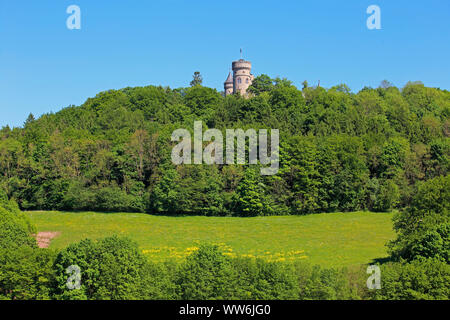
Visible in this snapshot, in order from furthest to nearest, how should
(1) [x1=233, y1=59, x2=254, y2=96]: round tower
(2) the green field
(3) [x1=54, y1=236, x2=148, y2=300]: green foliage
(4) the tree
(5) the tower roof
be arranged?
(5) the tower roof → (1) [x1=233, y1=59, x2=254, y2=96]: round tower → (4) the tree → (2) the green field → (3) [x1=54, y1=236, x2=148, y2=300]: green foliage

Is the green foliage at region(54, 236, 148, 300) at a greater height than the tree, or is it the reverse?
the tree

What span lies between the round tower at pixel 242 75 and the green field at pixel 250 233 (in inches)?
3091

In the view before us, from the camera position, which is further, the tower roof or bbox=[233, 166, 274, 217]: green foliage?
the tower roof

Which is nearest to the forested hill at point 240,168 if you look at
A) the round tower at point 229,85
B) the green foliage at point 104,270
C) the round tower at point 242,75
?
the green foliage at point 104,270

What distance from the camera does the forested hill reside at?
7369 centimetres

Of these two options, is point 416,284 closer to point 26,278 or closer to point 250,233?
point 26,278

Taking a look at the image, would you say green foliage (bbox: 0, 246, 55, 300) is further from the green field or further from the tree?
the tree

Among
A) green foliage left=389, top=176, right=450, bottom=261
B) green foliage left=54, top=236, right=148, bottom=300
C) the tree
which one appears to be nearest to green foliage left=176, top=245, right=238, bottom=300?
green foliage left=54, top=236, right=148, bottom=300

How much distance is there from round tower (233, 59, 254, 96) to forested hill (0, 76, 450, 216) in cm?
4181

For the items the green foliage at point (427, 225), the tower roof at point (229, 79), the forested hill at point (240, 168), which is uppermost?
the tower roof at point (229, 79)

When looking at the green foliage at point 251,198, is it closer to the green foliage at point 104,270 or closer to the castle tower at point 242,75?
the green foliage at point 104,270

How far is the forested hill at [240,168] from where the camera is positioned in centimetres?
7369

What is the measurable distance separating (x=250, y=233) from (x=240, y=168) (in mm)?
19675

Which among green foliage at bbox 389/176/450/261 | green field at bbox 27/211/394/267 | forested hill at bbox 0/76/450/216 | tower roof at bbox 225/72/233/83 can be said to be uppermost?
tower roof at bbox 225/72/233/83
